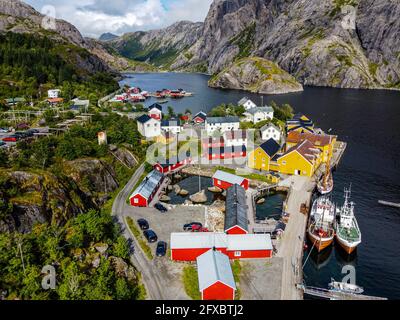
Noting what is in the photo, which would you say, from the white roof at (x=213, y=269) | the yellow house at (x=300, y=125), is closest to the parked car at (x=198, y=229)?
the white roof at (x=213, y=269)

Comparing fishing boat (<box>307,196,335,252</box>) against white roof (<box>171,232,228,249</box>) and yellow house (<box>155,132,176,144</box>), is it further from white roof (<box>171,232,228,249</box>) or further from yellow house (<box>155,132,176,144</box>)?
yellow house (<box>155,132,176,144</box>)

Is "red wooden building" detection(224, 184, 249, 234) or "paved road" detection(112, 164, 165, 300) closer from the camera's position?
"paved road" detection(112, 164, 165, 300)

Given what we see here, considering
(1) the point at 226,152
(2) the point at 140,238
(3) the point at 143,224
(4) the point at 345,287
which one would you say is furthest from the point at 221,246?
(1) the point at 226,152

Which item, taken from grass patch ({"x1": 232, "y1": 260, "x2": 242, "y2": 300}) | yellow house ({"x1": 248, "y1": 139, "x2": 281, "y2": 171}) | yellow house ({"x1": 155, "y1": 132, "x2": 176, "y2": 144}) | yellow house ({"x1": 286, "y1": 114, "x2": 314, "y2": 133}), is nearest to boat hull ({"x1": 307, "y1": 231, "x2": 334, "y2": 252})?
grass patch ({"x1": 232, "y1": 260, "x2": 242, "y2": 300})

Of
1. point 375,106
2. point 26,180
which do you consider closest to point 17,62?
point 26,180

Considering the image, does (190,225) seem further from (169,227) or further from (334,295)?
(334,295)
